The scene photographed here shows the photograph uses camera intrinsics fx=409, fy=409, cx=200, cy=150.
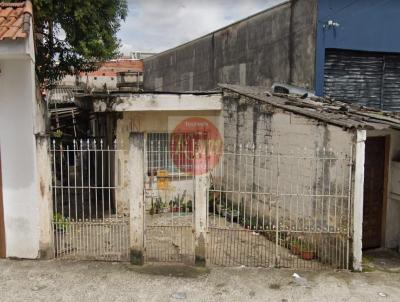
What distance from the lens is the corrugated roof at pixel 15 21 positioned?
5.54 m

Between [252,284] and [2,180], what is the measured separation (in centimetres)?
407

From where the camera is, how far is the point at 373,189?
25.0 feet

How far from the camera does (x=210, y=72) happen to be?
611 inches

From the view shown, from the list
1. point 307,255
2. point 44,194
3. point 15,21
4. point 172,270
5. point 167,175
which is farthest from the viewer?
point 167,175

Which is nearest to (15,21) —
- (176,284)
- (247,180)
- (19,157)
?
(19,157)

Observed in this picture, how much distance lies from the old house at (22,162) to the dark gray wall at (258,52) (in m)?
6.49

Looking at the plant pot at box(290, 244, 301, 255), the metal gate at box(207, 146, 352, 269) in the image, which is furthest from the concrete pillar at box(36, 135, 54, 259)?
the plant pot at box(290, 244, 301, 255)

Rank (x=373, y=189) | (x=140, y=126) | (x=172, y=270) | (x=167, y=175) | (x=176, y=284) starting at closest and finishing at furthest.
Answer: (x=176, y=284) → (x=172, y=270) → (x=373, y=189) → (x=140, y=126) → (x=167, y=175)

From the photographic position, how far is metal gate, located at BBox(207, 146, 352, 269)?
6.49m

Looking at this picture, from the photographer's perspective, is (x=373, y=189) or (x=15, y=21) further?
(x=373, y=189)

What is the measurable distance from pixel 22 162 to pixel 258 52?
26.5ft

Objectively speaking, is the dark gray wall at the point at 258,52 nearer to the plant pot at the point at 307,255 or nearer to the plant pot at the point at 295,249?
the plant pot at the point at 295,249

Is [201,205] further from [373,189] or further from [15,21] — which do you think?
[15,21]

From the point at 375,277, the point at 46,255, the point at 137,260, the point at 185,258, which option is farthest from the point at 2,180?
the point at 375,277
